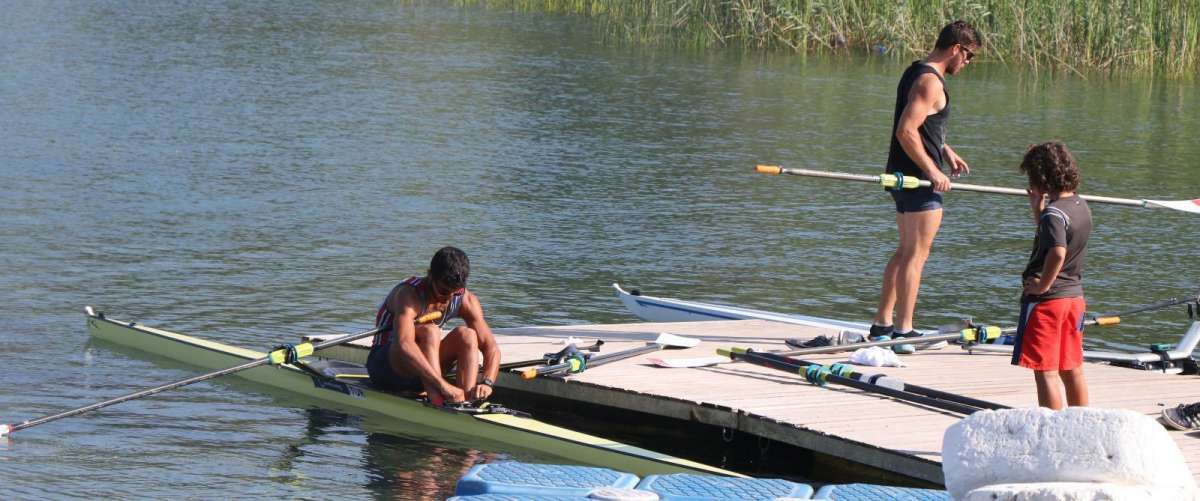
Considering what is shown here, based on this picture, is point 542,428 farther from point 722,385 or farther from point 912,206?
point 912,206

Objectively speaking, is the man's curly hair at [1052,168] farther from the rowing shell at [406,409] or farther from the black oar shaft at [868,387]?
the rowing shell at [406,409]

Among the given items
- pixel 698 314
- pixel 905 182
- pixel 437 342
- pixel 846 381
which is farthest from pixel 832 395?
pixel 698 314

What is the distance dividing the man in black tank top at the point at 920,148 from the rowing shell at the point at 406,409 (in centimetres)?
174

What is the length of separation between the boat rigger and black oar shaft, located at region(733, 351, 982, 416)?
887 millimetres

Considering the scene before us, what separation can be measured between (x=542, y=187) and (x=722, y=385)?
953 centimetres

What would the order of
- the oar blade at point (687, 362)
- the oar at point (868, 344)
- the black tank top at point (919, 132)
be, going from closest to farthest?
the black tank top at point (919, 132)
the oar at point (868, 344)
the oar blade at point (687, 362)

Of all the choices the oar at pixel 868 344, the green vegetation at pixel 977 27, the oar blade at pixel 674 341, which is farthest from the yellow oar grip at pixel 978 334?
the green vegetation at pixel 977 27

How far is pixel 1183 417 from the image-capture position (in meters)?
7.76

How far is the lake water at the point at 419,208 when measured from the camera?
9.55 m

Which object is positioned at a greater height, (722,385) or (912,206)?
(912,206)

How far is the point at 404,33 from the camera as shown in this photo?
34812mm

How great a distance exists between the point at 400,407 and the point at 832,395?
89.7 inches

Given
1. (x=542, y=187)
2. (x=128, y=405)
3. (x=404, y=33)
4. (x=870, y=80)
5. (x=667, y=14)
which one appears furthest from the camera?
(x=404, y=33)

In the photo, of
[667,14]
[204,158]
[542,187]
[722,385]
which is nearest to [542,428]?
[722,385]
